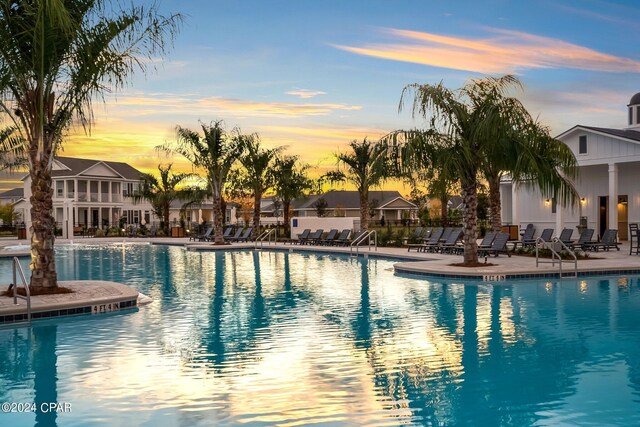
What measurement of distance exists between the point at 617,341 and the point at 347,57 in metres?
20.1

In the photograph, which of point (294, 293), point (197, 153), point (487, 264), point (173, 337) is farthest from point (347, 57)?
point (173, 337)

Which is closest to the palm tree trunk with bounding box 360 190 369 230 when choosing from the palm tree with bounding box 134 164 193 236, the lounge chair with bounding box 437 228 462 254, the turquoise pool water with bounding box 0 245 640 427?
the lounge chair with bounding box 437 228 462 254

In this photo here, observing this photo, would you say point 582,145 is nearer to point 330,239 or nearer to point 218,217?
point 330,239

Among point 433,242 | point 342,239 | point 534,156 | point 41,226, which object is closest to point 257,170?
point 342,239

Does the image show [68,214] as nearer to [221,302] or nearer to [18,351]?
[221,302]

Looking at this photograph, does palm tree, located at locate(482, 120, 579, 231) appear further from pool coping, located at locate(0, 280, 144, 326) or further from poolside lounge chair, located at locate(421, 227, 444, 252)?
pool coping, located at locate(0, 280, 144, 326)

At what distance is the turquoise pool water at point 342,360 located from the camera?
6.21 metres

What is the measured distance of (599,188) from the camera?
30109 millimetres

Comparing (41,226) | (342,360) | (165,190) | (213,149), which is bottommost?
(342,360)

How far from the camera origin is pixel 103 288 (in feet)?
46.0

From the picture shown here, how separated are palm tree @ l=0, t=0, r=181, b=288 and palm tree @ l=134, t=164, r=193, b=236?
35.5 meters

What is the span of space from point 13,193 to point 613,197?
290 ft

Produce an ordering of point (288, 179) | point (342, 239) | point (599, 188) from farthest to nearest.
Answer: point (288, 179)
point (342, 239)
point (599, 188)

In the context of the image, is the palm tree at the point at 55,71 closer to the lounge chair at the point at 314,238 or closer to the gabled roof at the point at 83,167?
the lounge chair at the point at 314,238
